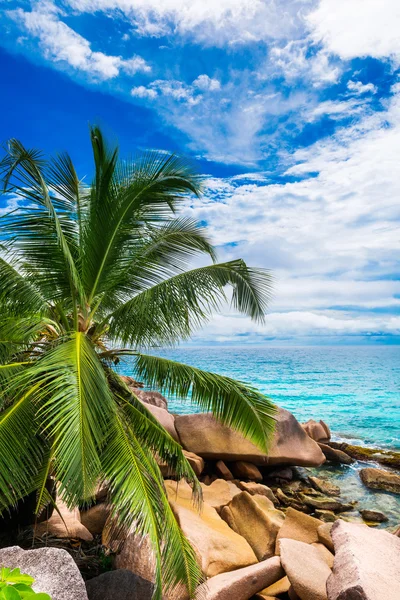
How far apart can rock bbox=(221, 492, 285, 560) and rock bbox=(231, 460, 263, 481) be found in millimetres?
2832

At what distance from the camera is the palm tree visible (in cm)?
431

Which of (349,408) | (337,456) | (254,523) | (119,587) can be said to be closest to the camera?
(119,587)

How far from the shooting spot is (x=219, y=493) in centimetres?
852

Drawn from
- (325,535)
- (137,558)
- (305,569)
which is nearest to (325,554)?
(325,535)

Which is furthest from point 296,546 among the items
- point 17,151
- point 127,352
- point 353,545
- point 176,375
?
point 17,151

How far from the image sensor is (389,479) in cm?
1138

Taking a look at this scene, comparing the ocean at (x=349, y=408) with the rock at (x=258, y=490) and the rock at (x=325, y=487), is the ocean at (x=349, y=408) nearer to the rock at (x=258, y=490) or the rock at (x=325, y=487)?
the rock at (x=325, y=487)

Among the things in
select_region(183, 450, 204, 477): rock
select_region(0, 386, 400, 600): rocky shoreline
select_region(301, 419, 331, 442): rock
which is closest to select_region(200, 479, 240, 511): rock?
select_region(0, 386, 400, 600): rocky shoreline

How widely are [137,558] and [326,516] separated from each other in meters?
5.18

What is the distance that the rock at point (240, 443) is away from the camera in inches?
406

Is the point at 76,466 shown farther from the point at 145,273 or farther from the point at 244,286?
the point at 244,286

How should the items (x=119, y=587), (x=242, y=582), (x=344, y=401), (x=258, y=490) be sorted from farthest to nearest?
(x=344, y=401) → (x=258, y=490) → (x=242, y=582) → (x=119, y=587)

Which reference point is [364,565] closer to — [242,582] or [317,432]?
[242,582]

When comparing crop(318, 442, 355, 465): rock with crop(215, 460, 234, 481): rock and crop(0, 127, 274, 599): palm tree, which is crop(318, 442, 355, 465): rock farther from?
crop(0, 127, 274, 599): palm tree
